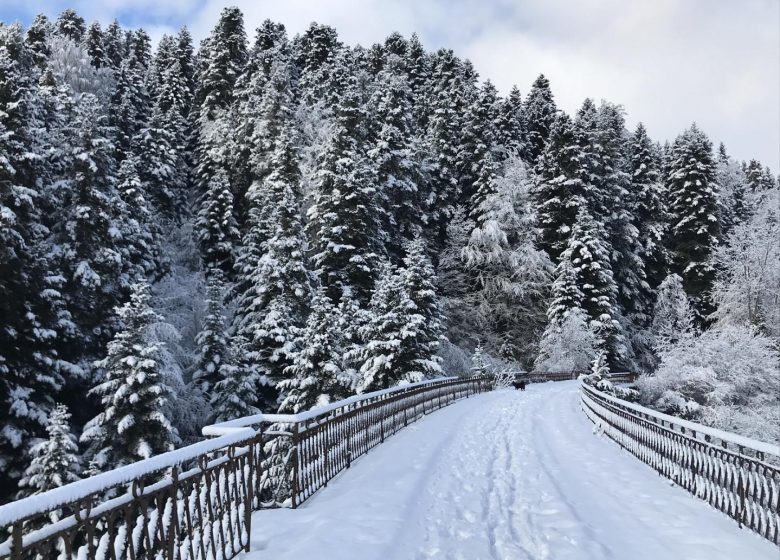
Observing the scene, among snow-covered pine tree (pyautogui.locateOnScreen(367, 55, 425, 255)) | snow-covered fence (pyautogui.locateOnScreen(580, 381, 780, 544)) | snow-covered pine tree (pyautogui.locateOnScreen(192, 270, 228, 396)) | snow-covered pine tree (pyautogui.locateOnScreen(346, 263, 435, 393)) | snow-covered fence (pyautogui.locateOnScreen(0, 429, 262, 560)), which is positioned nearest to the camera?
snow-covered fence (pyautogui.locateOnScreen(0, 429, 262, 560))

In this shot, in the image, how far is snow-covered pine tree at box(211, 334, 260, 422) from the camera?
76.1 feet

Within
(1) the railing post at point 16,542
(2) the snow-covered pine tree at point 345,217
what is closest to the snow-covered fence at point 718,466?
(1) the railing post at point 16,542

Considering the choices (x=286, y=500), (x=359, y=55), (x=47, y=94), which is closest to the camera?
(x=286, y=500)

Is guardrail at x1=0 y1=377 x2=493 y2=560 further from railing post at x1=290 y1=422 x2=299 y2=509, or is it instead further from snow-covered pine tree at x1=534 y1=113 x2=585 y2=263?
snow-covered pine tree at x1=534 y1=113 x2=585 y2=263

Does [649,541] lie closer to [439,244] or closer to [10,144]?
[10,144]

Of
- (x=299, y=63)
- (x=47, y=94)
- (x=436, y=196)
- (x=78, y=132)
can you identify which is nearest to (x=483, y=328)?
(x=436, y=196)

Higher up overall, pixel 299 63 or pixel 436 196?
pixel 299 63

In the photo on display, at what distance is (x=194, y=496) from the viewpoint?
16.5 feet

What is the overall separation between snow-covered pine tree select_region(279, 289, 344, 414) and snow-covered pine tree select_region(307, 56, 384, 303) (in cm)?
745

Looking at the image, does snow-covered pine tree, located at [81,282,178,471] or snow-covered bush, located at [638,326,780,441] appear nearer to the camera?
snow-covered pine tree, located at [81,282,178,471]

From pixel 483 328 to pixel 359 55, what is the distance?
39178 mm

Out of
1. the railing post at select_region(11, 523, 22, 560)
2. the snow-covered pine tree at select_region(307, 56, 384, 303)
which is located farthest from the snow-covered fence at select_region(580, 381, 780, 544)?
the snow-covered pine tree at select_region(307, 56, 384, 303)

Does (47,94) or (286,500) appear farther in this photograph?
(47,94)

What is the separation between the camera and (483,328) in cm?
4328
